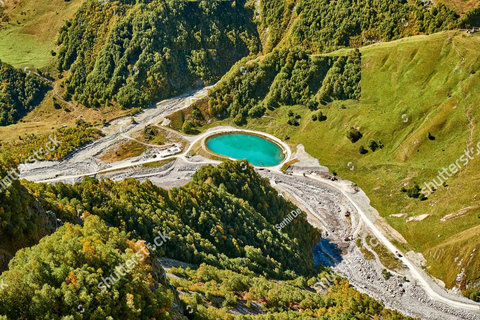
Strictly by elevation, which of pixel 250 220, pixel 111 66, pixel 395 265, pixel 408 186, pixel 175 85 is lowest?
pixel 395 265

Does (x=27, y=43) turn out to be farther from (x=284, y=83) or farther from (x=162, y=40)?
(x=284, y=83)

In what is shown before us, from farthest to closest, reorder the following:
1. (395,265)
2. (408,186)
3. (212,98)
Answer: (212,98) < (408,186) < (395,265)

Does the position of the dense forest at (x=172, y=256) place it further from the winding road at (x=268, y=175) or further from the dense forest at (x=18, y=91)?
the dense forest at (x=18, y=91)

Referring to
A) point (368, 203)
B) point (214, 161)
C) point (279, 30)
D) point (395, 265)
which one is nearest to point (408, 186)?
point (368, 203)

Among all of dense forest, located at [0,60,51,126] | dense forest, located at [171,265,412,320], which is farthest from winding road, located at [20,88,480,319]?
dense forest, located at [0,60,51,126]

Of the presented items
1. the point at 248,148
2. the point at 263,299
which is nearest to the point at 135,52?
the point at 248,148

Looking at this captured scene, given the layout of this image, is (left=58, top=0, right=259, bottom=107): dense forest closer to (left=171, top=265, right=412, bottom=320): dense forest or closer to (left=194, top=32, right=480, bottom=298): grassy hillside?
(left=194, top=32, right=480, bottom=298): grassy hillside

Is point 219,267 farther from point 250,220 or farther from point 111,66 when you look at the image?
point 111,66
